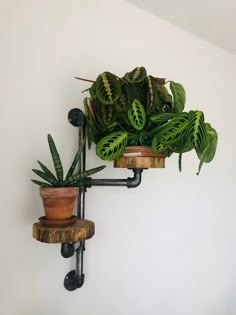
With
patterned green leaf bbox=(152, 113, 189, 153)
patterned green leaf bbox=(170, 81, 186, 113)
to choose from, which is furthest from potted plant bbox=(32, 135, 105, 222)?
patterned green leaf bbox=(170, 81, 186, 113)

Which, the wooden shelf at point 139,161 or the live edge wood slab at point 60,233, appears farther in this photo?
the wooden shelf at point 139,161

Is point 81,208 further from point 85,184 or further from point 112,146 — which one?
point 112,146

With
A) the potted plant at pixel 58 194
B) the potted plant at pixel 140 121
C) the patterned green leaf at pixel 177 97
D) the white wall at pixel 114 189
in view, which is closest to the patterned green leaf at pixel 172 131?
the potted plant at pixel 140 121

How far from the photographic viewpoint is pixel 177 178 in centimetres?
128

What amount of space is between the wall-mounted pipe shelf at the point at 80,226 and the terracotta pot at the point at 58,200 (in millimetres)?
38

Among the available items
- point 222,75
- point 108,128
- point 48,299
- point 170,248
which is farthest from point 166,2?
point 48,299

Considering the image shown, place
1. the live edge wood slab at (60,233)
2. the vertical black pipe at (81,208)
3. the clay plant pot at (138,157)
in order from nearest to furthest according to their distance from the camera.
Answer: the live edge wood slab at (60,233), the clay plant pot at (138,157), the vertical black pipe at (81,208)

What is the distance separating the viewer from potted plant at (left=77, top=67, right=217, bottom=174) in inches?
27.7

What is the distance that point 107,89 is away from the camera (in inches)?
27.9

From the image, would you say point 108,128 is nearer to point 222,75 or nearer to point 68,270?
point 68,270

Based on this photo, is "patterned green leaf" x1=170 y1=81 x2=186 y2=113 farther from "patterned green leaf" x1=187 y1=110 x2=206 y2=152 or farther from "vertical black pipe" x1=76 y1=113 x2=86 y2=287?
"vertical black pipe" x1=76 y1=113 x2=86 y2=287

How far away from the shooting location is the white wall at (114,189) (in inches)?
32.8

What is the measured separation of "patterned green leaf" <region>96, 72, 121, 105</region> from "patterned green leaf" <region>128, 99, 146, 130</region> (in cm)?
6

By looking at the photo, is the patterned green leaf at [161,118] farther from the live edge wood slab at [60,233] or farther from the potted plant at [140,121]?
the live edge wood slab at [60,233]
